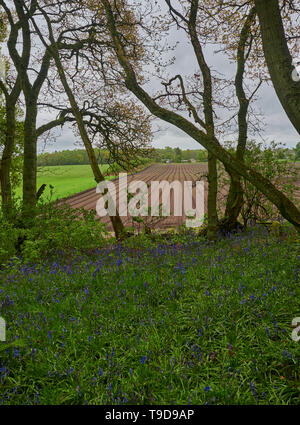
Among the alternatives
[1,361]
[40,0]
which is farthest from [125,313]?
[40,0]

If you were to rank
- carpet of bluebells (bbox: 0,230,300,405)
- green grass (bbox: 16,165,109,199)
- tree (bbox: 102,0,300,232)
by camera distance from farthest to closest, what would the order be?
green grass (bbox: 16,165,109,199) → tree (bbox: 102,0,300,232) → carpet of bluebells (bbox: 0,230,300,405)

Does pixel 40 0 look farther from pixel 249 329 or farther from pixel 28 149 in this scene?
pixel 249 329

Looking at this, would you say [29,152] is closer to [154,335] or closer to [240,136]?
[240,136]

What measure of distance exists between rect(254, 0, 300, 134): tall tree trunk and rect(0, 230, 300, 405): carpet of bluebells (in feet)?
8.11

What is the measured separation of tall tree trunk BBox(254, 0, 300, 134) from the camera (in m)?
3.29

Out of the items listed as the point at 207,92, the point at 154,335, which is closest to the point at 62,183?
the point at 207,92

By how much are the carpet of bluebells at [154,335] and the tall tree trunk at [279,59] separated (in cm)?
247

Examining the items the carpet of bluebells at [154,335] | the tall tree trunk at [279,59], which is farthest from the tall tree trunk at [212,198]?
the tall tree trunk at [279,59]

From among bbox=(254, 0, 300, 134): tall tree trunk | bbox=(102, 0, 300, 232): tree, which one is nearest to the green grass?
bbox=(102, 0, 300, 232): tree

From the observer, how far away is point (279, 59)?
336cm

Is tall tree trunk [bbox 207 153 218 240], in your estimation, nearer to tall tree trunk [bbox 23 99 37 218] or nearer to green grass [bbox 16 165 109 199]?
green grass [bbox 16 165 109 199]

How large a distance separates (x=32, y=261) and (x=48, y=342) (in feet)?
13.0

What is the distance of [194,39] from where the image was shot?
7.60 metres

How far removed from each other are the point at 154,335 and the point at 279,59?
376cm
